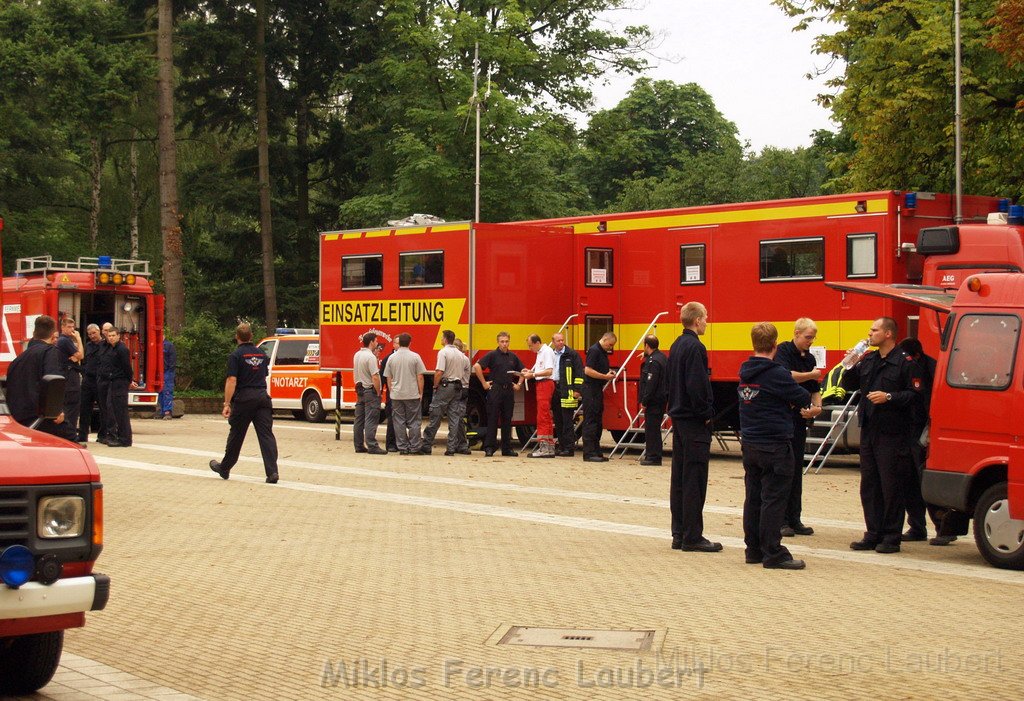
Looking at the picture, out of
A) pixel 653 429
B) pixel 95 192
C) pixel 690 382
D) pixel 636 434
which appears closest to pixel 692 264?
pixel 653 429

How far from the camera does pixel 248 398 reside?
671 inches

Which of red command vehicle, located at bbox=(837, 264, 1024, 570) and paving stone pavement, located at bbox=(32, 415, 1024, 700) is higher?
red command vehicle, located at bbox=(837, 264, 1024, 570)

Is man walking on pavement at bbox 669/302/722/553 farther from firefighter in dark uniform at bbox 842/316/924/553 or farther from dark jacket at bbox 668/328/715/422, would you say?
firefighter in dark uniform at bbox 842/316/924/553

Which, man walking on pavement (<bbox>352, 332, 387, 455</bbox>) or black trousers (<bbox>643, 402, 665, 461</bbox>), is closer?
black trousers (<bbox>643, 402, 665, 461</bbox>)

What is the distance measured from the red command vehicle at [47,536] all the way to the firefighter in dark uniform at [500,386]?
15126 mm

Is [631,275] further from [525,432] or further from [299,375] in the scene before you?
[299,375]

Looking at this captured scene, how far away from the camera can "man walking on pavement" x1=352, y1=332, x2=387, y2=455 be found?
22312mm

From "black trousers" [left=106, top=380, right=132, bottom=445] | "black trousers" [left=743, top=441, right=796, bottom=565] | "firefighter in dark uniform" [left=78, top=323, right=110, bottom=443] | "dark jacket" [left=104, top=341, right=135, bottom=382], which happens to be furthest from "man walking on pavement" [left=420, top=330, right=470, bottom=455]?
"black trousers" [left=743, top=441, right=796, bottom=565]

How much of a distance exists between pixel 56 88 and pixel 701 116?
31.0m

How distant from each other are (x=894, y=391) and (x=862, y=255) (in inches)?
299

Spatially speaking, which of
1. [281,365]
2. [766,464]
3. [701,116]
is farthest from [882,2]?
[701,116]

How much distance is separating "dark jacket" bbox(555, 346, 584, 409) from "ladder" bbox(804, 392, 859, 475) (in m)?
3.72

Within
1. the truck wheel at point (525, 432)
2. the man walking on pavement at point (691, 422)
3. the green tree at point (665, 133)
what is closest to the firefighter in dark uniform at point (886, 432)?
the man walking on pavement at point (691, 422)

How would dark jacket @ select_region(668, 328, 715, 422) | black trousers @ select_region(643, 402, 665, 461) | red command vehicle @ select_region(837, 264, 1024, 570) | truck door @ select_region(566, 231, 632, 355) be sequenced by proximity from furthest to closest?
truck door @ select_region(566, 231, 632, 355), black trousers @ select_region(643, 402, 665, 461), dark jacket @ select_region(668, 328, 715, 422), red command vehicle @ select_region(837, 264, 1024, 570)
